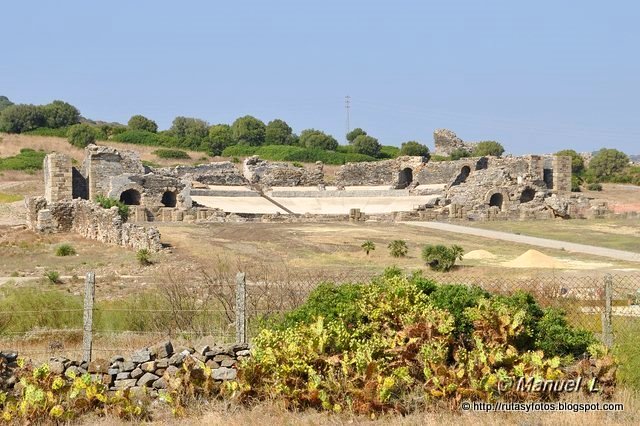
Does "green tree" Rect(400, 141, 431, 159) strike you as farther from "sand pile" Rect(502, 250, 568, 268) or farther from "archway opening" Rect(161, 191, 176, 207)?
"sand pile" Rect(502, 250, 568, 268)

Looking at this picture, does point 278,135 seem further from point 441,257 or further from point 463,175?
point 441,257

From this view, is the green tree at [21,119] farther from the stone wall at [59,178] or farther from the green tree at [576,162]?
the green tree at [576,162]

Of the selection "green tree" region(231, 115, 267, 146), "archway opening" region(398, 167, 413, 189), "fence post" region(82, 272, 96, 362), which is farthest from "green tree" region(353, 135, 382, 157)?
"fence post" region(82, 272, 96, 362)

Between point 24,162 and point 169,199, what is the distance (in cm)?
1760

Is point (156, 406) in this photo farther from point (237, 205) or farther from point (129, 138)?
point (129, 138)

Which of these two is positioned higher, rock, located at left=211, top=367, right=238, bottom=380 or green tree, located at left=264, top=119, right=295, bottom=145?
green tree, located at left=264, top=119, right=295, bottom=145

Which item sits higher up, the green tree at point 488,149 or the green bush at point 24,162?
the green tree at point 488,149

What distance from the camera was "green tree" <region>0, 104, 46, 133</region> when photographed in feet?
234

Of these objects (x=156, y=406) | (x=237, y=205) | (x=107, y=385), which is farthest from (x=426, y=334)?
(x=237, y=205)

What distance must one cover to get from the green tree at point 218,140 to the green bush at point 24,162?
15.8 metres

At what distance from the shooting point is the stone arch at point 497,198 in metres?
45.9

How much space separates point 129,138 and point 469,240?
47195 millimetres

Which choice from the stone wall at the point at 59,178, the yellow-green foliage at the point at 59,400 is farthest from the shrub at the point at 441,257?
the stone wall at the point at 59,178

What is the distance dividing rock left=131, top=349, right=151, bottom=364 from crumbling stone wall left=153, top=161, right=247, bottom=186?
42.0m
